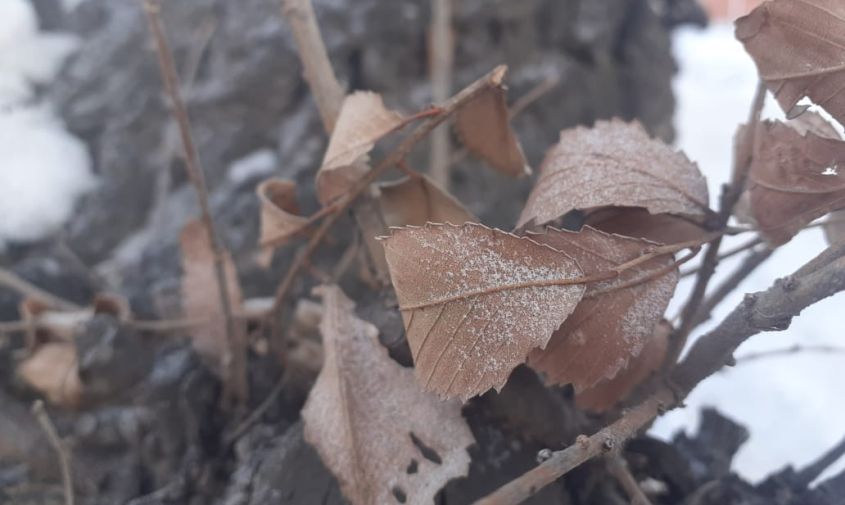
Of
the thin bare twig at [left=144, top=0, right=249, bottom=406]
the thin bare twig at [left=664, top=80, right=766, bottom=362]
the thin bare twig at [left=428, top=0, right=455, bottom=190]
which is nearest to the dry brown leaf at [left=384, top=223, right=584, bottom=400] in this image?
the thin bare twig at [left=664, top=80, right=766, bottom=362]

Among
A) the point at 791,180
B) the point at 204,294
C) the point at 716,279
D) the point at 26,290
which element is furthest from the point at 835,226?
the point at 26,290

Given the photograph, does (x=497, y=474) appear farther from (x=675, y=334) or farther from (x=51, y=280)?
(x=51, y=280)

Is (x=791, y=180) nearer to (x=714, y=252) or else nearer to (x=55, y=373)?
→ (x=714, y=252)

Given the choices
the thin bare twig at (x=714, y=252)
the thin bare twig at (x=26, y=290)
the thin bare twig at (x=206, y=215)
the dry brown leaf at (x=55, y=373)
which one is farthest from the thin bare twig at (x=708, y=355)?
the thin bare twig at (x=26, y=290)

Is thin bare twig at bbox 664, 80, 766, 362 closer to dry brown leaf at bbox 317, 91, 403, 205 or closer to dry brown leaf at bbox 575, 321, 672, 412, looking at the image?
dry brown leaf at bbox 575, 321, 672, 412

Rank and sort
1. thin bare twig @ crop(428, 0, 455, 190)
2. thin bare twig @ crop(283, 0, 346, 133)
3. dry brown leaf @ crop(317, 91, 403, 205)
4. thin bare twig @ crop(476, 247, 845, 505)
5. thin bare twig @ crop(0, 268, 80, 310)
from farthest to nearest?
thin bare twig @ crop(428, 0, 455, 190)
thin bare twig @ crop(0, 268, 80, 310)
thin bare twig @ crop(283, 0, 346, 133)
dry brown leaf @ crop(317, 91, 403, 205)
thin bare twig @ crop(476, 247, 845, 505)

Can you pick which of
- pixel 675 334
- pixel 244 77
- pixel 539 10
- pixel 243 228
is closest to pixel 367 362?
pixel 675 334
